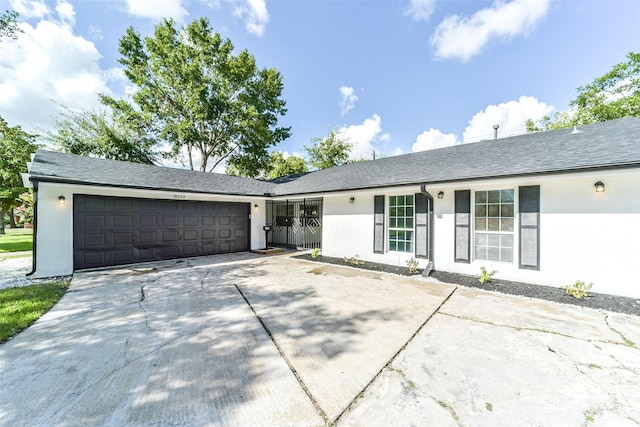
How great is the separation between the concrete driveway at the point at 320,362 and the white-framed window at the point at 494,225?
1.59m

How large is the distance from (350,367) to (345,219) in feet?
21.7

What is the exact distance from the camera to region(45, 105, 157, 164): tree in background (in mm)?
15453

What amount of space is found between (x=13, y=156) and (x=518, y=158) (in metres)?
22.7

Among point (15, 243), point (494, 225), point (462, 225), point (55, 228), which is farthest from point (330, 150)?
point (15, 243)

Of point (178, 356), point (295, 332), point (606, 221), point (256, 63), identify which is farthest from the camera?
point (256, 63)

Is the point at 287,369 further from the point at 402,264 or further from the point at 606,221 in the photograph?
the point at 606,221

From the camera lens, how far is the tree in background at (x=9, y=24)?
915cm

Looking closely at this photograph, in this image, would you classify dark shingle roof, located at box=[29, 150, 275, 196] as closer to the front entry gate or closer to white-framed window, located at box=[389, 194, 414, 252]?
the front entry gate

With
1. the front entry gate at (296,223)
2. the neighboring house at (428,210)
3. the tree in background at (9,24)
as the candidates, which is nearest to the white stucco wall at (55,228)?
the neighboring house at (428,210)

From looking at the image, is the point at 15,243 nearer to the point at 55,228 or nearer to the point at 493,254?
the point at 55,228

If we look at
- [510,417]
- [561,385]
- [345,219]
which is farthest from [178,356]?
[345,219]

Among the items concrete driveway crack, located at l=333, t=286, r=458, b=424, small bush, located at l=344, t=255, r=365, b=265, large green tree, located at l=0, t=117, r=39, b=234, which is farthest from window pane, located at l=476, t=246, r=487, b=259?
large green tree, located at l=0, t=117, r=39, b=234

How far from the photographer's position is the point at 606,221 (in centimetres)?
475

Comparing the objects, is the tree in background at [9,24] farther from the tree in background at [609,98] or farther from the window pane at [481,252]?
the tree in background at [609,98]
